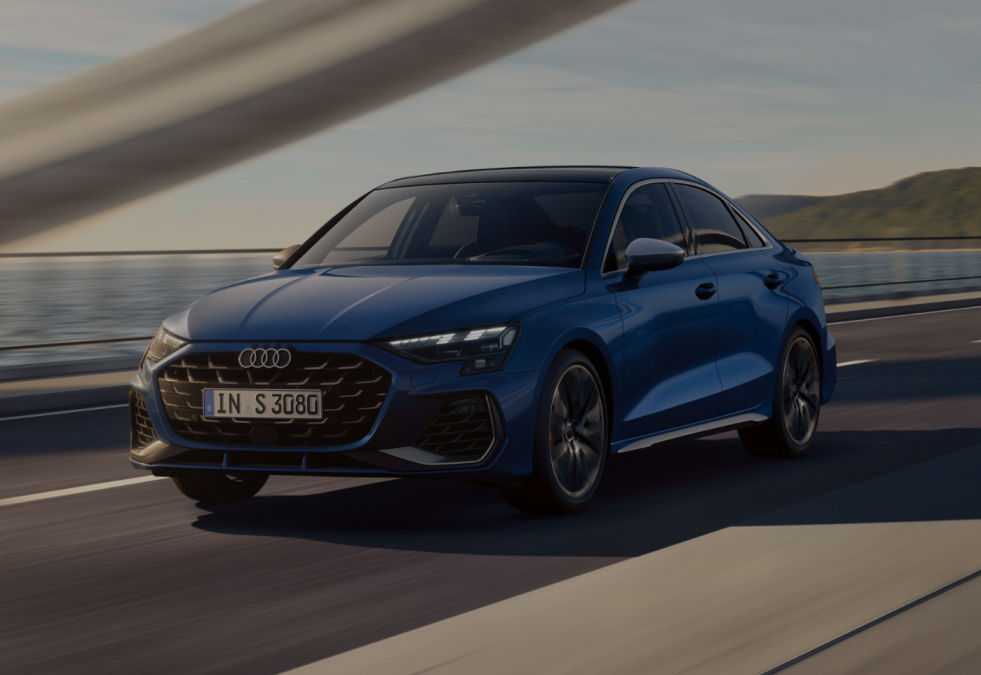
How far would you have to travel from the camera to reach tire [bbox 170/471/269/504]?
7.55 metres

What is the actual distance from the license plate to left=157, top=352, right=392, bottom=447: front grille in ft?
0.07

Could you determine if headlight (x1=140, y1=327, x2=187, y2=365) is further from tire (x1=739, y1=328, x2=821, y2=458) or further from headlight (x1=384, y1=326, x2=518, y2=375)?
tire (x1=739, y1=328, x2=821, y2=458)

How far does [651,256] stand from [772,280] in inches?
64.4

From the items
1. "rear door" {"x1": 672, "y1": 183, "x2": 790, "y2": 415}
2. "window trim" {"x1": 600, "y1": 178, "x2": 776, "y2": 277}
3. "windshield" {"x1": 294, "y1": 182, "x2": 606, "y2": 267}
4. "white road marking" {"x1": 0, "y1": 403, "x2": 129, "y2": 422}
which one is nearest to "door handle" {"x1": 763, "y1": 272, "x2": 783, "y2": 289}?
"rear door" {"x1": 672, "y1": 183, "x2": 790, "y2": 415}

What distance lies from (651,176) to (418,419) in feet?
7.87

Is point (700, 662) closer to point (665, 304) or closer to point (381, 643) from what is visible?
point (381, 643)

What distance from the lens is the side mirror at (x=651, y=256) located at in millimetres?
7312

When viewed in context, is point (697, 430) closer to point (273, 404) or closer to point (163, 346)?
point (273, 404)

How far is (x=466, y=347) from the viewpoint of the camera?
21.3ft

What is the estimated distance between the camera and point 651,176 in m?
8.25

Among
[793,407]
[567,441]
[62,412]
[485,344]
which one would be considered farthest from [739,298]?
[62,412]

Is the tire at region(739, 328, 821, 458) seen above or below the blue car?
below

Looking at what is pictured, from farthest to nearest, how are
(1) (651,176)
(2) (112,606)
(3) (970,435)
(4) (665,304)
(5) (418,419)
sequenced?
(3) (970,435), (1) (651,176), (4) (665,304), (5) (418,419), (2) (112,606)

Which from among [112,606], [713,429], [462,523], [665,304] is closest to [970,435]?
[713,429]
